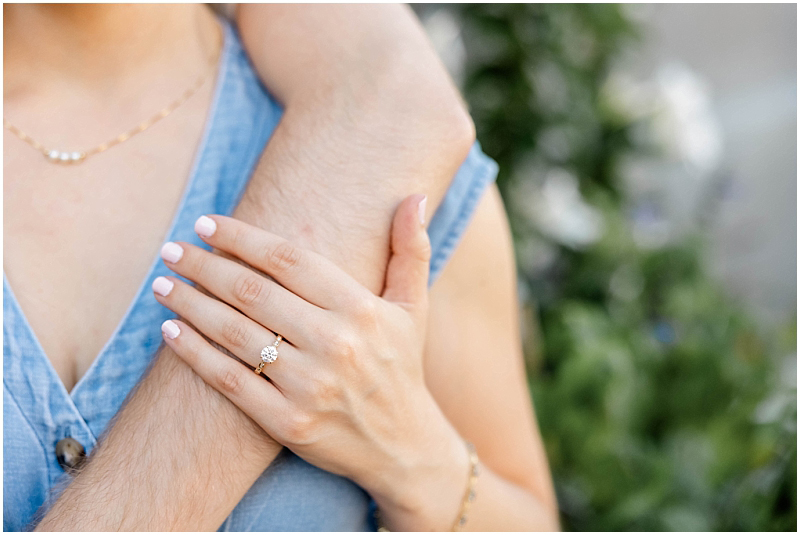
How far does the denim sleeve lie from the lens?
0.91 m

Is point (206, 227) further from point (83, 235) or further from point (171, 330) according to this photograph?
point (83, 235)

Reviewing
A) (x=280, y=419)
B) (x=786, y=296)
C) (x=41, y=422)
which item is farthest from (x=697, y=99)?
(x=41, y=422)

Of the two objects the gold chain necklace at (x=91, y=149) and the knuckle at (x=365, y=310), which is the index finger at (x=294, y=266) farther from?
the gold chain necklace at (x=91, y=149)

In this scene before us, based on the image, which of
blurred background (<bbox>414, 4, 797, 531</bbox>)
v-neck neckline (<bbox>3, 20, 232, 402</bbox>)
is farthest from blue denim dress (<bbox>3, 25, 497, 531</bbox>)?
blurred background (<bbox>414, 4, 797, 531</bbox>)

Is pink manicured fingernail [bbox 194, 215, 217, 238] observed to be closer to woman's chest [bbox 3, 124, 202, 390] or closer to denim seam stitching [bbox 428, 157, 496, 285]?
woman's chest [bbox 3, 124, 202, 390]

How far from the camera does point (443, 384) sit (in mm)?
981

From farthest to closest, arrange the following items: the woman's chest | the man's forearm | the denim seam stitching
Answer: the denim seam stitching, the woman's chest, the man's forearm

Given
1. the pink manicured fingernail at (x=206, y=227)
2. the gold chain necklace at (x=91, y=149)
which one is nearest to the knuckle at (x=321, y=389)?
the pink manicured fingernail at (x=206, y=227)

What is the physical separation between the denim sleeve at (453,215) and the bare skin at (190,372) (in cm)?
4

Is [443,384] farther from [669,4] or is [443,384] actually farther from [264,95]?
[669,4]

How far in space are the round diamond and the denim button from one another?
272mm

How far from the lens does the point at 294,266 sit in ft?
2.35

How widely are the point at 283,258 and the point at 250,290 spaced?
0.05 metres

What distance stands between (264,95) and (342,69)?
183 mm
